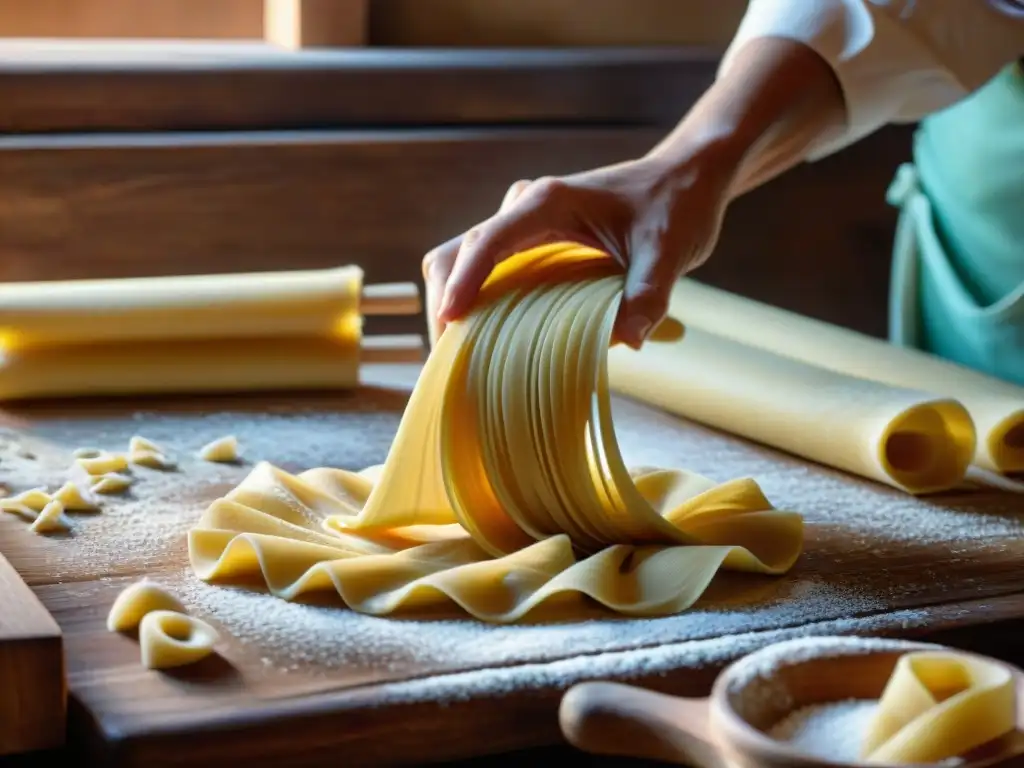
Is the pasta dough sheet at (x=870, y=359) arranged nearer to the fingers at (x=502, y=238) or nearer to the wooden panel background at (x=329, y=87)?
the wooden panel background at (x=329, y=87)

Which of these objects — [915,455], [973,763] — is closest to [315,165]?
[915,455]

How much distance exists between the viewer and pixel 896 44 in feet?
5.49

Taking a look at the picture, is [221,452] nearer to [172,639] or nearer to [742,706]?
[172,639]

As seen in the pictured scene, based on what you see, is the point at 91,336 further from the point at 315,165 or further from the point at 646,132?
the point at 646,132

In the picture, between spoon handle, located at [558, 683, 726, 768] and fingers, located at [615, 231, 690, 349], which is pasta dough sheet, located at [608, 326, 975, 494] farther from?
spoon handle, located at [558, 683, 726, 768]

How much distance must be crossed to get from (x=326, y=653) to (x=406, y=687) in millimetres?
89

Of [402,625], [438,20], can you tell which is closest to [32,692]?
[402,625]

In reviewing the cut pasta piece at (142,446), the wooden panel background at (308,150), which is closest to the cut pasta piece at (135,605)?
the cut pasta piece at (142,446)

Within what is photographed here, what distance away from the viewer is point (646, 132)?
246cm

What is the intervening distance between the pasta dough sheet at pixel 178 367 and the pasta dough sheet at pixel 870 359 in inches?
21.1

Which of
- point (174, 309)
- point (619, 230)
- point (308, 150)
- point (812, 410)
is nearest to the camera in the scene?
point (619, 230)

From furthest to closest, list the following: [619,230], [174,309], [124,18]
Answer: [124,18] < [174,309] < [619,230]

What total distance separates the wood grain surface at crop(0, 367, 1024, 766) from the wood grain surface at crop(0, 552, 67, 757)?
0.02 meters

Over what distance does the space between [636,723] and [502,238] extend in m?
0.63
